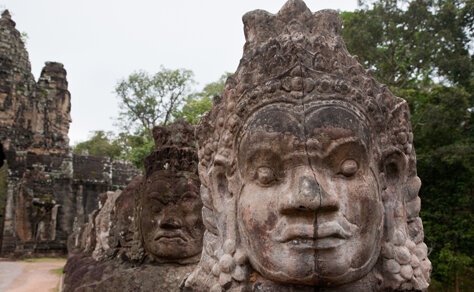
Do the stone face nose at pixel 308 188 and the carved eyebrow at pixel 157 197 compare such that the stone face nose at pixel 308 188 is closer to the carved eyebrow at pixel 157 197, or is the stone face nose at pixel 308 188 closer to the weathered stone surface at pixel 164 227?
the weathered stone surface at pixel 164 227

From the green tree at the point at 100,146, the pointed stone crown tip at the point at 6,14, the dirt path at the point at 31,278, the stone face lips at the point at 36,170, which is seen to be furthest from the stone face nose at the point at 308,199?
the green tree at the point at 100,146

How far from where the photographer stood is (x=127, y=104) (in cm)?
2784

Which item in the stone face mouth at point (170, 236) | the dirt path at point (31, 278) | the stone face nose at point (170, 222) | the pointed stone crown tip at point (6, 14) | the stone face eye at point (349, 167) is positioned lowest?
the dirt path at point (31, 278)

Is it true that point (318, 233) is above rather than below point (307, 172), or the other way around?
below

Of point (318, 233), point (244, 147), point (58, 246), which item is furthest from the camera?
point (58, 246)

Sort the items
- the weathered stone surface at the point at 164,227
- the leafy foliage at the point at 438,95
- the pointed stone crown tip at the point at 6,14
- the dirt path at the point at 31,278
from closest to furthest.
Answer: the weathered stone surface at the point at 164,227 < the dirt path at the point at 31,278 < the leafy foliage at the point at 438,95 < the pointed stone crown tip at the point at 6,14

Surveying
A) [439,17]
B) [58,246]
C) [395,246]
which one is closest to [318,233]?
[395,246]

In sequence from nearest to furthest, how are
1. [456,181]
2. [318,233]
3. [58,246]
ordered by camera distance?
[318,233]
[456,181]
[58,246]

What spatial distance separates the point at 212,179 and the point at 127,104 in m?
26.4

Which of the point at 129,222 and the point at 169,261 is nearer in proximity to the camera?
the point at 169,261

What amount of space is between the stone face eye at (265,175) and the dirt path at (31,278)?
24.1 ft

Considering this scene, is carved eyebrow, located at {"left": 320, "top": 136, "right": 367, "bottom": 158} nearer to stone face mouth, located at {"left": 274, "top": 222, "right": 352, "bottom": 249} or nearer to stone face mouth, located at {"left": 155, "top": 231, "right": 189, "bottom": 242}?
stone face mouth, located at {"left": 274, "top": 222, "right": 352, "bottom": 249}

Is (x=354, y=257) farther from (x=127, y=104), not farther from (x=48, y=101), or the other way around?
(x=127, y=104)

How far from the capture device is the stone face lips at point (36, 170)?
15.8 m
